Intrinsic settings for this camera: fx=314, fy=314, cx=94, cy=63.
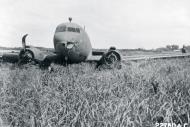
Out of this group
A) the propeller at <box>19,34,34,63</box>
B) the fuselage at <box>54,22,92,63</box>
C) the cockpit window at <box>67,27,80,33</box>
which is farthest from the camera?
the cockpit window at <box>67,27,80,33</box>

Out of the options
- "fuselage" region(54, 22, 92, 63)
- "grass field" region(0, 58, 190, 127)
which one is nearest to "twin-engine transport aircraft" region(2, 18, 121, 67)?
"fuselage" region(54, 22, 92, 63)

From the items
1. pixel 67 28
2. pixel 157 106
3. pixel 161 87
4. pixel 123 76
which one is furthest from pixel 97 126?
pixel 67 28

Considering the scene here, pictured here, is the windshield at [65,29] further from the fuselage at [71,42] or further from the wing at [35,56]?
the wing at [35,56]

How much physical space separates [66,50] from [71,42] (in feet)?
1.62

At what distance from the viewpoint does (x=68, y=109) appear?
4551mm

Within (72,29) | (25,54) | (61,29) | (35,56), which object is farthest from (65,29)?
(25,54)

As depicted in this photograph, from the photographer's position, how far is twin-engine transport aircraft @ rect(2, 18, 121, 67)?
13.2 metres

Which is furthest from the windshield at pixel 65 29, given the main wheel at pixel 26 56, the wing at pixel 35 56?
the main wheel at pixel 26 56

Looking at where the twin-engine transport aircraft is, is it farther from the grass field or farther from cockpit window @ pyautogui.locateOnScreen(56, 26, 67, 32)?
the grass field

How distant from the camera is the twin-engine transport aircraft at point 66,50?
43.3 ft

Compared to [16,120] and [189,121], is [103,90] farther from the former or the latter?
[189,121]

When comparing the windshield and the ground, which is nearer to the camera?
the ground

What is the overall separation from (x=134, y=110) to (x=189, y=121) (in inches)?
29.5

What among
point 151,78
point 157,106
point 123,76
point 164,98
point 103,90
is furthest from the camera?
Result: point 123,76
